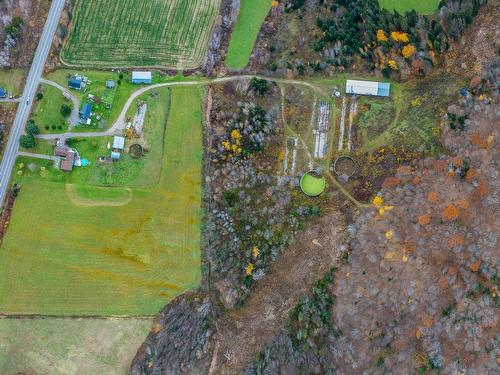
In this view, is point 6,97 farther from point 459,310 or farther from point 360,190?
point 459,310

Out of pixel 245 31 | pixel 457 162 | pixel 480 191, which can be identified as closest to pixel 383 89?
pixel 457 162

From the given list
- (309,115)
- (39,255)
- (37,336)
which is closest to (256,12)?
(309,115)

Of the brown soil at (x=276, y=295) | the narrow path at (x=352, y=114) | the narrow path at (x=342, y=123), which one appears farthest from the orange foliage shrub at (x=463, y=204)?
the narrow path at (x=342, y=123)

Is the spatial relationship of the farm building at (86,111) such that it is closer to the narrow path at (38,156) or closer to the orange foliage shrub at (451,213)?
the narrow path at (38,156)

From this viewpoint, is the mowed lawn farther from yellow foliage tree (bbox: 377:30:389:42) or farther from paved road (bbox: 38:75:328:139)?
yellow foliage tree (bbox: 377:30:389:42)

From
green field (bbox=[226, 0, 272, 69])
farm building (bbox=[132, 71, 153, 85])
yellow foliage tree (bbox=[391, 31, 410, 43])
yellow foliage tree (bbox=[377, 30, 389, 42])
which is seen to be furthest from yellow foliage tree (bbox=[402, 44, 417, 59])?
farm building (bbox=[132, 71, 153, 85])
